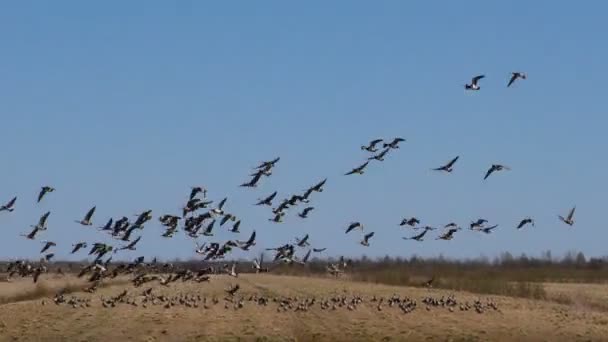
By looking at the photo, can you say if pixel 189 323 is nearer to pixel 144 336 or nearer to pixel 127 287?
pixel 144 336

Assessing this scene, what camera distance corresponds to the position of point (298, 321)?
6681 cm

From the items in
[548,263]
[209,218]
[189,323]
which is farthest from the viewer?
[548,263]

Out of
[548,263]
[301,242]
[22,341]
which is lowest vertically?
[22,341]

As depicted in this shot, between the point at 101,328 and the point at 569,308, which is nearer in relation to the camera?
the point at 101,328

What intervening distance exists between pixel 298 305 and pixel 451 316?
978 centimetres

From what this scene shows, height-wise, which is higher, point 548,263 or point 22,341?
point 548,263

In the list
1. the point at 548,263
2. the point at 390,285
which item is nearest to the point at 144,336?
the point at 390,285

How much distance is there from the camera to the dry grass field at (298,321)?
62.5m

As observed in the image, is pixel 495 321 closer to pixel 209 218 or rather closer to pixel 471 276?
pixel 209 218

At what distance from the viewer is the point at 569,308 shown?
78125mm

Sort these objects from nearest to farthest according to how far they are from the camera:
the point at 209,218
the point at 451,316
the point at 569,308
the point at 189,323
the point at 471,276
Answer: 1. the point at 209,218
2. the point at 189,323
3. the point at 451,316
4. the point at 569,308
5. the point at 471,276

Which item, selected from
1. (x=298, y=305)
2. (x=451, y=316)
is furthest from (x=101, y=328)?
(x=451, y=316)

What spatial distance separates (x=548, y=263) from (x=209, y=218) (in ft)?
425

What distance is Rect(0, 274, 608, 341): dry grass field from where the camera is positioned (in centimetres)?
6247
